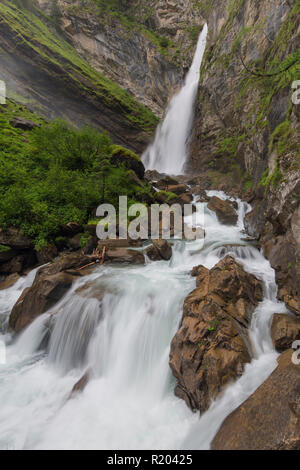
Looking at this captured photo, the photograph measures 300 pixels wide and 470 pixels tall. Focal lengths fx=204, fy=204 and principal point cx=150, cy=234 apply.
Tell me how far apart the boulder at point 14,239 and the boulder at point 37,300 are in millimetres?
2346

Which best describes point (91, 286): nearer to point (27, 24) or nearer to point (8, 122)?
point (8, 122)

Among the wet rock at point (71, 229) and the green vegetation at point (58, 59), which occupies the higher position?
the green vegetation at point (58, 59)

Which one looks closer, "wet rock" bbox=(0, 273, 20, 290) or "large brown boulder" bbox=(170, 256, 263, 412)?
"large brown boulder" bbox=(170, 256, 263, 412)

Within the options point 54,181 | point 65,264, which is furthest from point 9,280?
point 54,181

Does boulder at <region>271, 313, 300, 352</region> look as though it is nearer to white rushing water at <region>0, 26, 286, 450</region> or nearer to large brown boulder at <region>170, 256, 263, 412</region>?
white rushing water at <region>0, 26, 286, 450</region>

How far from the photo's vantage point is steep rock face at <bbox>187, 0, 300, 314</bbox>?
570 cm

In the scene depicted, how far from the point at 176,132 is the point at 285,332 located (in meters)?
27.4

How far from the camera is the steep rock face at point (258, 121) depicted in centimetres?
570

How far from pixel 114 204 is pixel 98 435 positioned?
28.5 ft

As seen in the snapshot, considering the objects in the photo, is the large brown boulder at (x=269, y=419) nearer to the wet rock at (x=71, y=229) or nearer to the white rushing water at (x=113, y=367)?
the white rushing water at (x=113, y=367)
